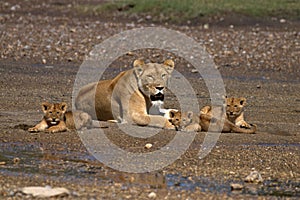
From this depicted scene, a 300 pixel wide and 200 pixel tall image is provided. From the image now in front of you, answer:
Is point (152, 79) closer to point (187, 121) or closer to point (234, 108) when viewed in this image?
point (187, 121)

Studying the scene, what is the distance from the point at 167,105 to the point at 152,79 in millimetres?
1830

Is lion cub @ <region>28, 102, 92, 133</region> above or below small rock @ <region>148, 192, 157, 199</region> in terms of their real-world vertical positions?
above

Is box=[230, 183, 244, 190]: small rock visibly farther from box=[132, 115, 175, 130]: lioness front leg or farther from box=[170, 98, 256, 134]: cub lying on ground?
box=[132, 115, 175, 130]: lioness front leg

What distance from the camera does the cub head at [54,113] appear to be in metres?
9.88

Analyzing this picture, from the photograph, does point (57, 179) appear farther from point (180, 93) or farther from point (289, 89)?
point (289, 89)

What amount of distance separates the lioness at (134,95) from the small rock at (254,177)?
105 inches

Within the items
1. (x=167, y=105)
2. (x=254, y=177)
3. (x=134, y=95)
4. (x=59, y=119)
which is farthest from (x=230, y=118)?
(x=254, y=177)

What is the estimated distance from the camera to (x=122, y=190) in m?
7.25

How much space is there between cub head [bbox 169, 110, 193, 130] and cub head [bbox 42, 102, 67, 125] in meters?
1.27

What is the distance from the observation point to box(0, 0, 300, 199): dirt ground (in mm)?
7577

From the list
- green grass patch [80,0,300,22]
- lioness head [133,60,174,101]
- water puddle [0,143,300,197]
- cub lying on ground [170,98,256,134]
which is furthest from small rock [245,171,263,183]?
green grass patch [80,0,300,22]

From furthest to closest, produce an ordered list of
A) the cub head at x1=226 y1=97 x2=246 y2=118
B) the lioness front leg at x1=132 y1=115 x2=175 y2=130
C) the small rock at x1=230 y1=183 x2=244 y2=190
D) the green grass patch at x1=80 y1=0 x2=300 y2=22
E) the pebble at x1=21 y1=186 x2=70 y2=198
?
1. the green grass patch at x1=80 y1=0 x2=300 y2=22
2. the cub head at x1=226 y1=97 x2=246 y2=118
3. the lioness front leg at x1=132 y1=115 x2=175 y2=130
4. the small rock at x1=230 y1=183 x2=244 y2=190
5. the pebble at x1=21 y1=186 x2=70 y2=198

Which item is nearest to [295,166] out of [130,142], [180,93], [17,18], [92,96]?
[130,142]

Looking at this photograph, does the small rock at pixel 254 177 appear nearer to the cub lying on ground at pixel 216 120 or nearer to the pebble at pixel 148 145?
the pebble at pixel 148 145
